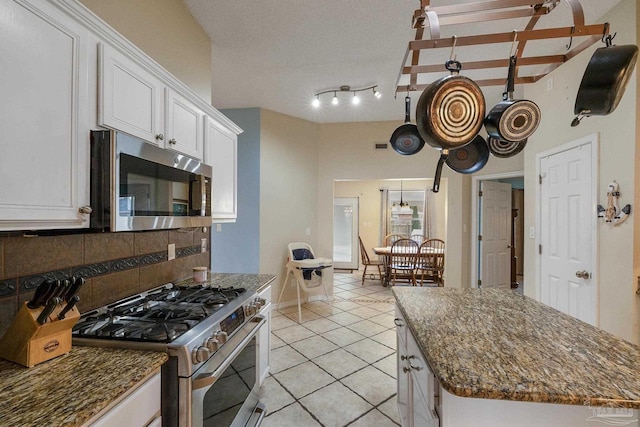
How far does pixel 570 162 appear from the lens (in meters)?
2.46

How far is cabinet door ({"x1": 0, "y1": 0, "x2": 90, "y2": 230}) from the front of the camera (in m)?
0.86

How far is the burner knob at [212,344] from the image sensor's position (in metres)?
1.21

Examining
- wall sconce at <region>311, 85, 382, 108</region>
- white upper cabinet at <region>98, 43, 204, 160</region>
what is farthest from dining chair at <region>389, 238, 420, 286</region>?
white upper cabinet at <region>98, 43, 204, 160</region>

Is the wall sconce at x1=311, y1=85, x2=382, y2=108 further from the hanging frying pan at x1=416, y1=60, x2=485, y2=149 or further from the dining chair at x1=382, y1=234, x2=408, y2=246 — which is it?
the dining chair at x1=382, y1=234, x2=408, y2=246

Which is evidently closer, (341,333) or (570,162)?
(570,162)

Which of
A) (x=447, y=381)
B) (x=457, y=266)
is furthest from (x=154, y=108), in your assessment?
(x=457, y=266)

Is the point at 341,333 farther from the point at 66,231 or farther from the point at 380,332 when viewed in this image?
the point at 66,231

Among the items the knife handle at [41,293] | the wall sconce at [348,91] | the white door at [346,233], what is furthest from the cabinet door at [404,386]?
the white door at [346,233]

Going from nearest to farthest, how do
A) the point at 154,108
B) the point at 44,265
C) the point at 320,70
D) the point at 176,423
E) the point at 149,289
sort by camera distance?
the point at 176,423 < the point at 44,265 < the point at 154,108 < the point at 149,289 < the point at 320,70

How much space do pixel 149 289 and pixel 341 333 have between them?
86.0 inches

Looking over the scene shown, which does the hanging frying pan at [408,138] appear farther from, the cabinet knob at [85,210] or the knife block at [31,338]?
the knife block at [31,338]

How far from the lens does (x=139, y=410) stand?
0.95 meters

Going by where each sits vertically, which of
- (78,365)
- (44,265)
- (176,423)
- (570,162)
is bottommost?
(176,423)

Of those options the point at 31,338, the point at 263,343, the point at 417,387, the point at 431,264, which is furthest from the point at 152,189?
the point at 431,264
